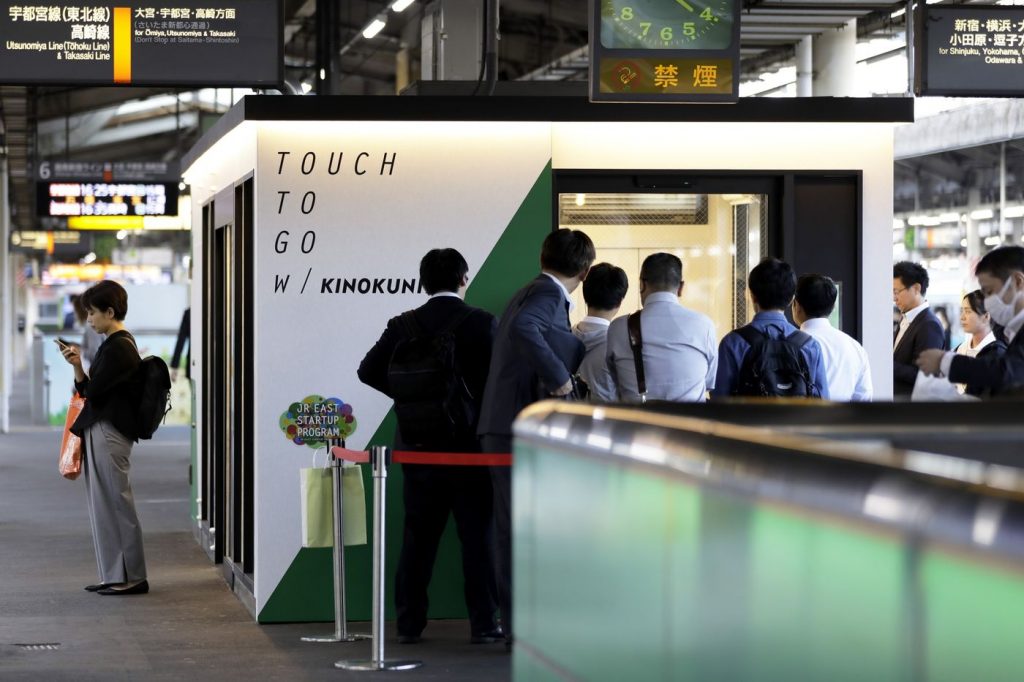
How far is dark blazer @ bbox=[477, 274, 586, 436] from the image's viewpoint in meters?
6.40

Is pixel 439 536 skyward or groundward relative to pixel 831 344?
groundward

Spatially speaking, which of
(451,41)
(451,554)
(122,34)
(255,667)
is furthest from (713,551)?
(451,41)

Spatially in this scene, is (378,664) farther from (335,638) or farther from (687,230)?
(687,230)

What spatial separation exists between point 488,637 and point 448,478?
0.75 meters

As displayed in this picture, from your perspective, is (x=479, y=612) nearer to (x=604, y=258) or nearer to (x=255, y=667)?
(x=255, y=667)

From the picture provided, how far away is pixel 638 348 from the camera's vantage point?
6.34 metres

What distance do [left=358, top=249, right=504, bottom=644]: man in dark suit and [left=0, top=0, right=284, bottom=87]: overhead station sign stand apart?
8.43ft

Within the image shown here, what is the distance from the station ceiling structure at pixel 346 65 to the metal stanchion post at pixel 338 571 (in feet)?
19.3

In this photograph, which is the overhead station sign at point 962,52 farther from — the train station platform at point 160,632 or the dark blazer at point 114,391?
the dark blazer at point 114,391

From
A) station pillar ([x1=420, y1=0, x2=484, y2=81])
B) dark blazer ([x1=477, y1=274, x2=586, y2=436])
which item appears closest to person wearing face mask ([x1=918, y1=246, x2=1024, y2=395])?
dark blazer ([x1=477, y1=274, x2=586, y2=436])

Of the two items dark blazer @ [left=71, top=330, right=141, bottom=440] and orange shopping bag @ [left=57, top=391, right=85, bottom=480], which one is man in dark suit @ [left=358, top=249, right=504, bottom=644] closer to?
dark blazer @ [left=71, top=330, right=141, bottom=440]

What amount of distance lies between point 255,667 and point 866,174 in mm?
3823

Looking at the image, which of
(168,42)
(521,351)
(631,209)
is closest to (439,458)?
(521,351)

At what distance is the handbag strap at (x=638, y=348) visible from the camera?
20.8ft
